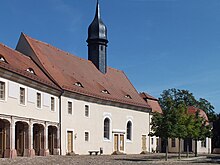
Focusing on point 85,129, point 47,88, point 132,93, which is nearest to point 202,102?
point 132,93

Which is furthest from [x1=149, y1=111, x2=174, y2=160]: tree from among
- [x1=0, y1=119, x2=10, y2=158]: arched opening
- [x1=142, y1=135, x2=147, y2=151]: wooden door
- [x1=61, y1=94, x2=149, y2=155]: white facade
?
[x1=142, y1=135, x2=147, y2=151]: wooden door

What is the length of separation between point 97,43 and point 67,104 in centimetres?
1577

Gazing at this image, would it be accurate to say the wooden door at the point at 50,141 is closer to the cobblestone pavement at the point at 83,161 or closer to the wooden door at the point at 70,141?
the wooden door at the point at 70,141

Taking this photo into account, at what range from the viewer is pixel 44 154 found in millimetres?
39500

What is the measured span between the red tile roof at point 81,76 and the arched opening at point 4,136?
10.2 metres

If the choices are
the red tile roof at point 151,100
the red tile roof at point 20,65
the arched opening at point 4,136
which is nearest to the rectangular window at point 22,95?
the red tile roof at point 20,65

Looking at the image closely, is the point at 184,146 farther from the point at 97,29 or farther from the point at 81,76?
the point at 81,76

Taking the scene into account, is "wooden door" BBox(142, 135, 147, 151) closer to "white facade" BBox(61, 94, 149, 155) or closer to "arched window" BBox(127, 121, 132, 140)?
"white facade" BBox(61, 94, 149, 155)

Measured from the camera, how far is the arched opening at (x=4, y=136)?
33031 millimetres

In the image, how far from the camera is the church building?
112 feet

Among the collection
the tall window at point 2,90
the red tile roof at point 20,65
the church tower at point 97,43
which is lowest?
the tall window at point 2,90

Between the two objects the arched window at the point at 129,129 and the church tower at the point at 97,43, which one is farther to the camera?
the church tower at the point at 97,43

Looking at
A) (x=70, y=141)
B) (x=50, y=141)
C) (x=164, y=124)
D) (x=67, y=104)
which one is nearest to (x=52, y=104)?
(x=67, y=104)

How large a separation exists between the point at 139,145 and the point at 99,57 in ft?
41.0
